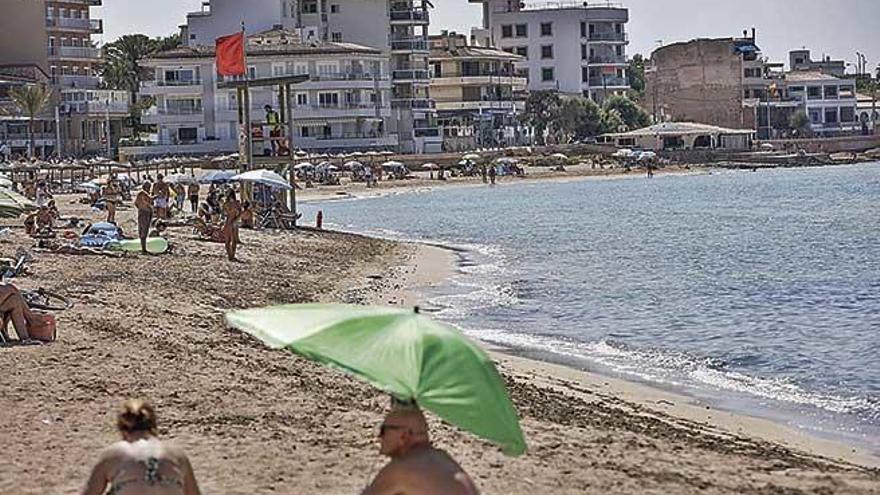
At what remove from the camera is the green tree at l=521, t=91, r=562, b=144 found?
118812mm

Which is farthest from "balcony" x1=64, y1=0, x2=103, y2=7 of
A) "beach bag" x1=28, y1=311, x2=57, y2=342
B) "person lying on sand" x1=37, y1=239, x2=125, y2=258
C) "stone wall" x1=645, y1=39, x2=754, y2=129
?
"beach bag" x1=28, y1=311, x2=57, y2=342

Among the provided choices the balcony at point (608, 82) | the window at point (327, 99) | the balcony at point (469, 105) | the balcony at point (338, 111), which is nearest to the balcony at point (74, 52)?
the balcony at point (338, 111)

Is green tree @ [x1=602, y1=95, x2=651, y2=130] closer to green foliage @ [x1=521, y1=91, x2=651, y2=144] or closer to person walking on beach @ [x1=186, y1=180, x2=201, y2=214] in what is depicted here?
green foliage @ [x1=521, y1=91, x2=651, y2=144]

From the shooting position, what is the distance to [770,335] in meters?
23.2

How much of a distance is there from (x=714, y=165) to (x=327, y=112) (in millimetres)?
34662

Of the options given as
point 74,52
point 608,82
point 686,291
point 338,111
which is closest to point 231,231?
point 686,291

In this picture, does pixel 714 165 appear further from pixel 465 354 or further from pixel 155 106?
pixel 465 354

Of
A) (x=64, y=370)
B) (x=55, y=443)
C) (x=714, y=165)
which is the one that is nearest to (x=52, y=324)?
(x=64, y=370)

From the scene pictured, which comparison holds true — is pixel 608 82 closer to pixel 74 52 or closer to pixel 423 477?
pixel 74 52

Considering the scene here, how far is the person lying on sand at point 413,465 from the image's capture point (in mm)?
6762

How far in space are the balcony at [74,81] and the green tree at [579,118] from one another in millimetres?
35912

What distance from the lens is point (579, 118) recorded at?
118 meters

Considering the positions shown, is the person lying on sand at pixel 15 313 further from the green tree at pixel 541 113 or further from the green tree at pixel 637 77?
the green tree at pixel 637 77

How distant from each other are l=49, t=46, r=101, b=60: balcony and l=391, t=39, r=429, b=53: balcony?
19.4 meters
